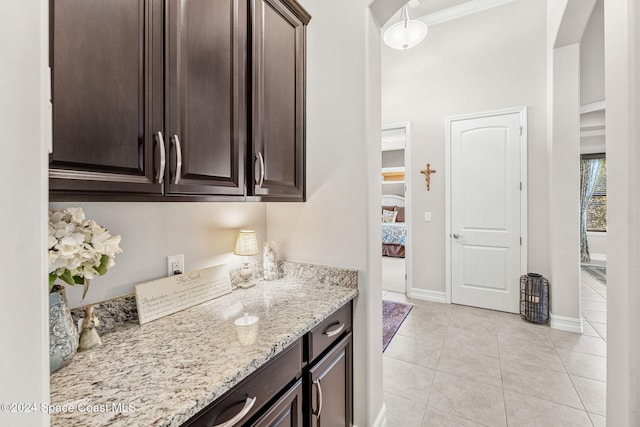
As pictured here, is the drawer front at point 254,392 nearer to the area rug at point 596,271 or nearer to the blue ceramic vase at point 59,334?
the blue ceramic vase at point 59,334

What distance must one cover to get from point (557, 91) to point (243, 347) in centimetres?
375

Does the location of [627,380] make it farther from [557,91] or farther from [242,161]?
[557,91]

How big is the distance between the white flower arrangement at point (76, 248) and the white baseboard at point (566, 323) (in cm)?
390

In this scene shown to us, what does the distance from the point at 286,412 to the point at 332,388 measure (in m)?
0.36

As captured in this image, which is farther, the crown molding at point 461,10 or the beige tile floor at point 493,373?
the crown molding at point 461,10

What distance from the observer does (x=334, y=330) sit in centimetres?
133

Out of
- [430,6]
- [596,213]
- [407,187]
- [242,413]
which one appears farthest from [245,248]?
[596,213]

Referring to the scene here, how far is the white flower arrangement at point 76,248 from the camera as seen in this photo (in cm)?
77

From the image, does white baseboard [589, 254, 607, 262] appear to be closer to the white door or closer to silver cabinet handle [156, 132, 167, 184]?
the white door

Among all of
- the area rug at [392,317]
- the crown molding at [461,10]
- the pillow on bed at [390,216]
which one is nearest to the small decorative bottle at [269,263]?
the area rug at [392,317]

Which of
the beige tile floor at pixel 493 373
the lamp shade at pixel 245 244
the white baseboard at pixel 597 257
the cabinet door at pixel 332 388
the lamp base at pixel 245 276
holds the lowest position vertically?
the beige tile floor at pixel 493 373

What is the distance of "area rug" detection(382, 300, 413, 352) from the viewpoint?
2850 millimetres

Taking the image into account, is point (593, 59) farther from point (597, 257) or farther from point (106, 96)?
point (106, 96)

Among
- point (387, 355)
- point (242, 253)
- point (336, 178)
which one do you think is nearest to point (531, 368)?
point (387, 355)
